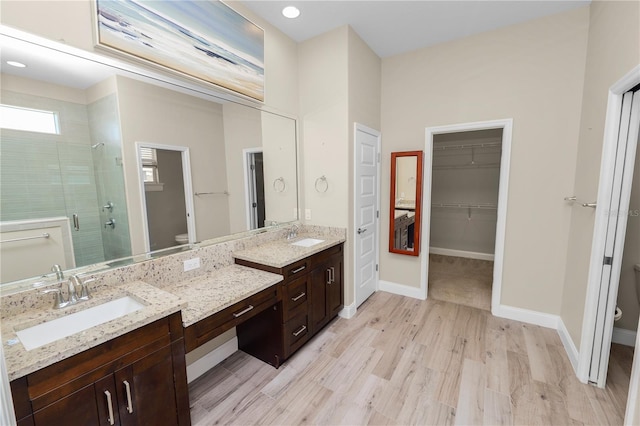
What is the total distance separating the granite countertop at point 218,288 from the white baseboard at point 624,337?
3.05m

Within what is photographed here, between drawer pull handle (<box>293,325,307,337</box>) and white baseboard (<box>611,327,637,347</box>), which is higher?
drawer pull handle (<box>293,325,307,337</box>)

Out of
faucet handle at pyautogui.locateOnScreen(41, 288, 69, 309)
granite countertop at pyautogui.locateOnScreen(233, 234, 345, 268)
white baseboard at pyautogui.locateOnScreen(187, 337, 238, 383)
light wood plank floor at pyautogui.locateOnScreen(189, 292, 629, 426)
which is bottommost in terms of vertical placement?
light wood plank floor at pyautogui.locateOnScreen(189, 292, 629, 426)

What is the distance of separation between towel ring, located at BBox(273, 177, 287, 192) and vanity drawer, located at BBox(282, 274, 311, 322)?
1014 mm

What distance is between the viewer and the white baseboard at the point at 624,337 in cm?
239

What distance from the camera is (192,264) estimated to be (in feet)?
6.70

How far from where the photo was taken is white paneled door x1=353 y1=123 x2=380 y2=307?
3051 millimetres

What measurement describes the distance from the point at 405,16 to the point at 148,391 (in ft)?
11.3

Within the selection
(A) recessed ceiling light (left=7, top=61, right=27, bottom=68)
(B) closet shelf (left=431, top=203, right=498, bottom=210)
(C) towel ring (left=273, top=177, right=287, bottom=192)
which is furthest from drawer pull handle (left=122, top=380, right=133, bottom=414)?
(B) closet shelf (left=431, top=203, right=498, bottom=210)

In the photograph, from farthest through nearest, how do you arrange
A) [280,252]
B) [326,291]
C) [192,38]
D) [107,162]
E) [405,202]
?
[405,202]
[326,291]
[280,252]
[192,38]
[107,162]

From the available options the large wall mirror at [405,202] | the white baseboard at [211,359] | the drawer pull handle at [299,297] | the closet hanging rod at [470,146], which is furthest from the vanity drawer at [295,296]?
the closet hanging rod at [470,146]

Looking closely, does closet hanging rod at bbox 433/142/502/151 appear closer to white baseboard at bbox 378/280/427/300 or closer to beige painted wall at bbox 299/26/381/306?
beige painted wall at bbox 299/26/381/306

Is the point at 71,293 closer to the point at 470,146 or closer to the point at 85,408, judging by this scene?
the point at 85,408

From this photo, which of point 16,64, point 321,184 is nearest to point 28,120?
point 16,64

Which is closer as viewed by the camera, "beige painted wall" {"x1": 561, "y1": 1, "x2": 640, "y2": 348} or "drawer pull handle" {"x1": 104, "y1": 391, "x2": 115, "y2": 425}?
"drawer pull handle" {"x1": 104, "y1": 391, "x2": 115, "y2": 425}
